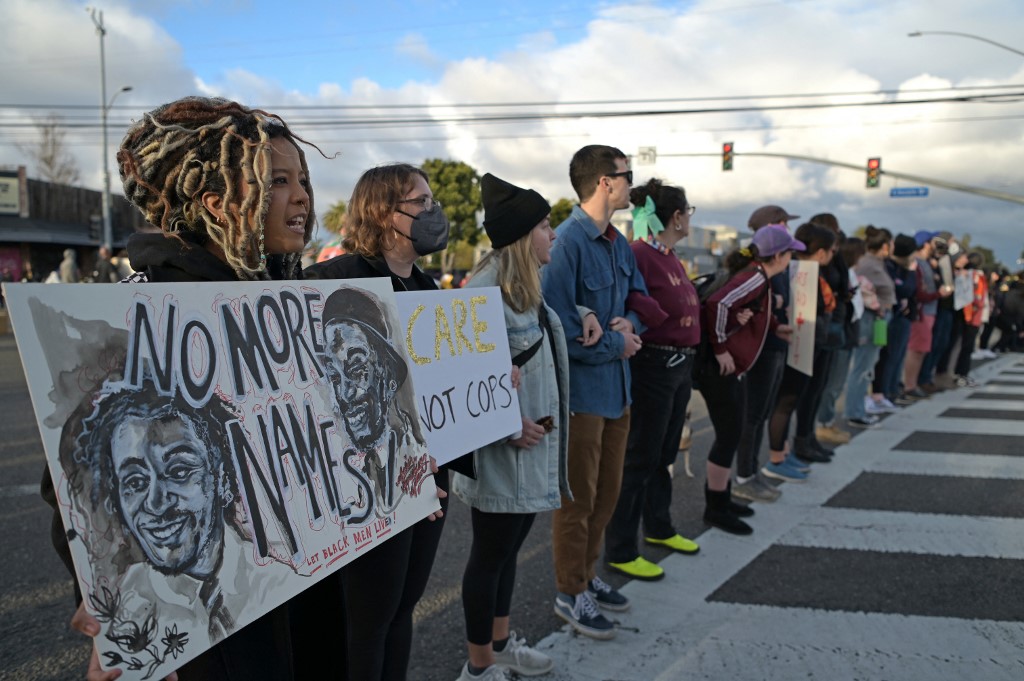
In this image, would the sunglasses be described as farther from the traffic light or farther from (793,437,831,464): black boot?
the traffic light

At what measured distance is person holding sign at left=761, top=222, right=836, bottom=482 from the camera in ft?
19.9

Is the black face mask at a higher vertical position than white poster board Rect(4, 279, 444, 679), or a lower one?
higher

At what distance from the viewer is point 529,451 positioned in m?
2.84

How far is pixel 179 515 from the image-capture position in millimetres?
1281

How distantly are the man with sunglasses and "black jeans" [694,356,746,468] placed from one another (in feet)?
3.88

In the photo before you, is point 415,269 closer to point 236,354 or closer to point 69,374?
point 236,354

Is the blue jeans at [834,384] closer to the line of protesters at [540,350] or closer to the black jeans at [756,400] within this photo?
the line of protesters at [540,350]

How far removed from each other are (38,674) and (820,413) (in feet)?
23.5

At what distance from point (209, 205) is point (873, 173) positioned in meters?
30.6

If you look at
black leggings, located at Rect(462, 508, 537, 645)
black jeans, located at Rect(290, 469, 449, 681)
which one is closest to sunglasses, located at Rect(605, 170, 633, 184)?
black leggings, located at Rect(462, 508, 537, 645)

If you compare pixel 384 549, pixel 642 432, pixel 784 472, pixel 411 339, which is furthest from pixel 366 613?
pixel 784 472

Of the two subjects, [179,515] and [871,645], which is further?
[871,645]

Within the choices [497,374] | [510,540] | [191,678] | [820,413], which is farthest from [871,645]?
[820,413]

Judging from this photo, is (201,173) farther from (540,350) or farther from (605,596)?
(605,596)
